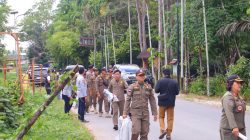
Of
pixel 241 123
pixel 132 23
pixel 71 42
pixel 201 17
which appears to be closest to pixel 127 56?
pixel 132 23

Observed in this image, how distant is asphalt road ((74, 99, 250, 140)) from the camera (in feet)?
41.3

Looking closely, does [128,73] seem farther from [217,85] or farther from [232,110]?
[232,110]

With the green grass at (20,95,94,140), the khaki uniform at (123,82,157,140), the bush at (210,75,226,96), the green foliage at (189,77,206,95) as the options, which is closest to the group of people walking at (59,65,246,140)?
the khaki uniform at (123,82,157,140)

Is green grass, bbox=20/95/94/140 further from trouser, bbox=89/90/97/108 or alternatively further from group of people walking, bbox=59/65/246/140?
trouser, bbox=89/90/97/108

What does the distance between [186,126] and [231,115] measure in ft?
24.7

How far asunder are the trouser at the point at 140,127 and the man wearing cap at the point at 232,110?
2.67m

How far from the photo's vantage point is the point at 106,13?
5778 cm

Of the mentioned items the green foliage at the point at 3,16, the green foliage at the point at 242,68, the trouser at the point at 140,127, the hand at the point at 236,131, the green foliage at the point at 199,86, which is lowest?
the green foliage at the point at 199,86

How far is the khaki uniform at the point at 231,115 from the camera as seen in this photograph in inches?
280

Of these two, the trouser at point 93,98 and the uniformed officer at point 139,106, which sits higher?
the uniformed officer at point 139,106

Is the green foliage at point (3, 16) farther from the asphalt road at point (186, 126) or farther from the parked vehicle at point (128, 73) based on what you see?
the asphalt road at point (186, 126)

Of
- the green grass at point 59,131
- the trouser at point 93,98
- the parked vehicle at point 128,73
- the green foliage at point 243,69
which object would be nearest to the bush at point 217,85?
the green foliage at point 243,69

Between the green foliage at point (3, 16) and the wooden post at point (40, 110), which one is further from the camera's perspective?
the green foliage at point (3, 16)

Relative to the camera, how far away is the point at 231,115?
23.3 ft
